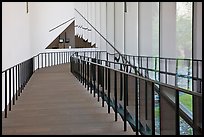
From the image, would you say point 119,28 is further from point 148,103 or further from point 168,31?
point 148,103

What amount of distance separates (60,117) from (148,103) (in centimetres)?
214

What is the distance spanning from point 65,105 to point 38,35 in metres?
10.4

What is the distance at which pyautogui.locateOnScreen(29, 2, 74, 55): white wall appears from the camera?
15500 mm

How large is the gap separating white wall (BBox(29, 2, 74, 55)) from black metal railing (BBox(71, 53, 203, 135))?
9.61 m

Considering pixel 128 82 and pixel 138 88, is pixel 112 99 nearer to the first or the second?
pixel 128 82

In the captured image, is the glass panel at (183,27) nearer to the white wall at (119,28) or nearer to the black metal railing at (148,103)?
the black metal railing at (148,103)

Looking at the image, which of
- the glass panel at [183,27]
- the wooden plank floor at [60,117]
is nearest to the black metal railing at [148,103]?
the wooden plank floor at [60,117]

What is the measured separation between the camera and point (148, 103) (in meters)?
3.80

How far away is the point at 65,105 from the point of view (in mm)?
6719

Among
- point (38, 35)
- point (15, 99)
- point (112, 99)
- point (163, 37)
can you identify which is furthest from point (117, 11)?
point (112, 99)

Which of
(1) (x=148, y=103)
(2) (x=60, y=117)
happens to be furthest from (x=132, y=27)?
(1) (x=148, y=103)

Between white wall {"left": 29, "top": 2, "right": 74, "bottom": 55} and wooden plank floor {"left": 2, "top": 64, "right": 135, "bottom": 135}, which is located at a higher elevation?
white wall {"left": 29, "top": 2, "right": 74, "bottom": 55}

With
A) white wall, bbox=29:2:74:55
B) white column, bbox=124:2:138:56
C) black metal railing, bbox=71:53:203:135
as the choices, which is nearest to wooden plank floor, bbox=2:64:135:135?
black metal railing, bbox=71:53:203:135

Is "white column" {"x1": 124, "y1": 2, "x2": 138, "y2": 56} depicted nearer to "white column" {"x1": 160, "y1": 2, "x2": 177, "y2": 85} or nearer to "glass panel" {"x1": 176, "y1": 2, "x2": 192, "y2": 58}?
"glass panel" {"x1": 176, "y1": 2, "x2": 192, "y2": 58}
